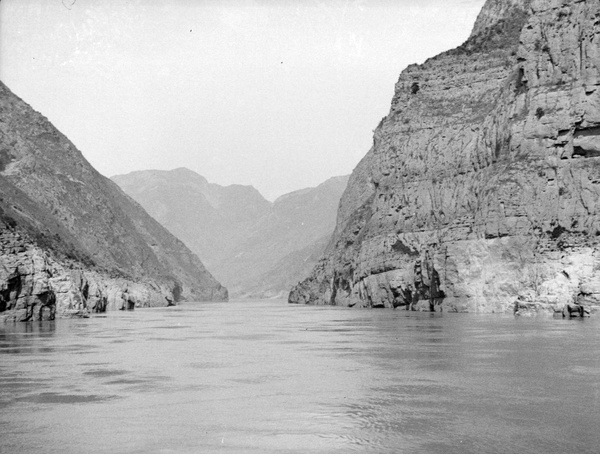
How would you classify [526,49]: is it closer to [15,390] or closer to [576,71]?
[576,71]

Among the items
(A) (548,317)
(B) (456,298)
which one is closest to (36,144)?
(B) (456,298)

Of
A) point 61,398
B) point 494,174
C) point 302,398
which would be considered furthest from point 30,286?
point 494,174

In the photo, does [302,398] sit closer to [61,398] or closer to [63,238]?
[61,398]

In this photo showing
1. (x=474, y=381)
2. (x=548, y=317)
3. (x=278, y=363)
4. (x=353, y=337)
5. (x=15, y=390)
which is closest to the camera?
(x=15, y=390)

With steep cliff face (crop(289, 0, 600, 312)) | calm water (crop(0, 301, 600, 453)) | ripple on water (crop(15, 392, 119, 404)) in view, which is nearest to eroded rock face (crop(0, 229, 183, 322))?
calm water (crop(0, 301, 600, 453))

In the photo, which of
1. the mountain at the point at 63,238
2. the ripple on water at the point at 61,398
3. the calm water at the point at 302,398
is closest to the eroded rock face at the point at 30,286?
the mountain at the point at 63,238

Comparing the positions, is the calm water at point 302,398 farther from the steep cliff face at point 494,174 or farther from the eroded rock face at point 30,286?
the steep cliff face at point 494,174
